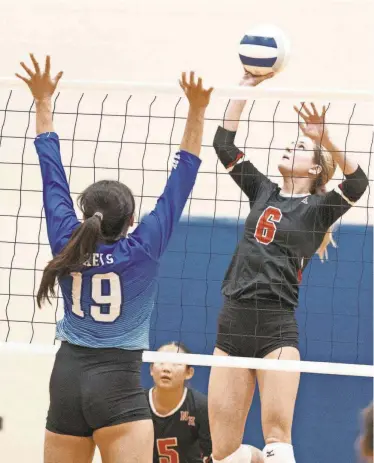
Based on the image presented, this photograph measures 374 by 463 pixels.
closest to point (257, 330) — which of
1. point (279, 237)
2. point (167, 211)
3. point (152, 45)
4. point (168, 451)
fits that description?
point (279, 237)

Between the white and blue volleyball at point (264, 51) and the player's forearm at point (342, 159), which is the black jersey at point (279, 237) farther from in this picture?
the white and blue volleyball at point (264, 51)

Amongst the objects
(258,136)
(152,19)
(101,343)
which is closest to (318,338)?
(258,136)

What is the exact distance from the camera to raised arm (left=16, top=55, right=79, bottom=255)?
343 centimetres

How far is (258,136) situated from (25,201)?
179 cm

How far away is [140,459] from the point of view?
10.6 ft

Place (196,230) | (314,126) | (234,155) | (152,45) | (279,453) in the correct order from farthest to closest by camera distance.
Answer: (152,45), (196,230), (234,155), (314,126), (279,453)

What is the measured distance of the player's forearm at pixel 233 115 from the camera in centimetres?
474

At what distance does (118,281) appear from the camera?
333 cm

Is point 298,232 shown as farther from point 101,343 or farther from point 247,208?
point 247,208

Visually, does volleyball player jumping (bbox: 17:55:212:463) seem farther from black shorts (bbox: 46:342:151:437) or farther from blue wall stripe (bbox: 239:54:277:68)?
blue wall stripe (bbox: 239:54:277:68)

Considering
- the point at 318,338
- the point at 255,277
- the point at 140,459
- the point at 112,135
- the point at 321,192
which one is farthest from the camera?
the point at 112,135

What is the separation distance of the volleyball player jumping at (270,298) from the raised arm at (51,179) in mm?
1211

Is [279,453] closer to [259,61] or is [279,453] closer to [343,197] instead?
[343,197]

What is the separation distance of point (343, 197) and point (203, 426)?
6.42 feet
